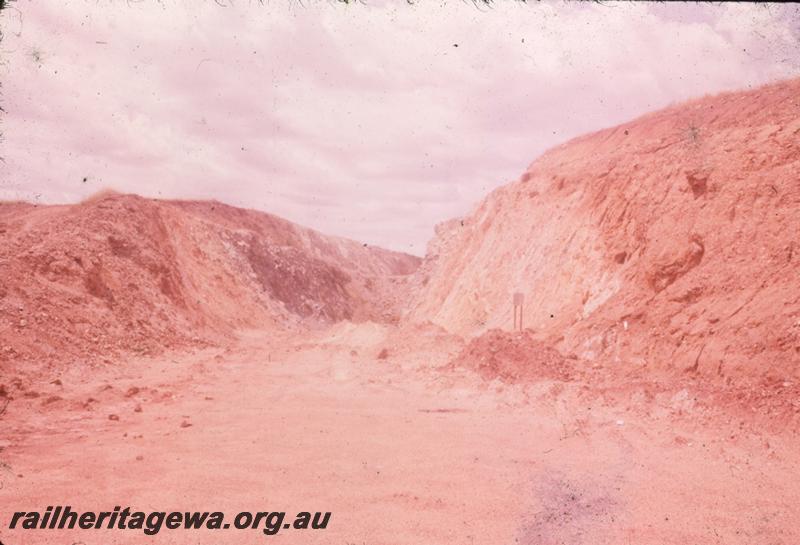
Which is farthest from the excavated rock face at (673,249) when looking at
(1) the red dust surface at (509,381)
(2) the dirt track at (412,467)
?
(2) the dirt track at (412,467)

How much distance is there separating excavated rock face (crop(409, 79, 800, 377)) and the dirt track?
1881 millimetres

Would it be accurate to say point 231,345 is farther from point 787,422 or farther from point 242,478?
point 787,422

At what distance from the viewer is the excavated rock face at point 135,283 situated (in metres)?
13.8

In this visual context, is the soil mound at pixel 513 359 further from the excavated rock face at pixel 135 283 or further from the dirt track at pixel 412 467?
the excavated rock face at pixel 135 283

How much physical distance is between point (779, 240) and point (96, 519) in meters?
10.8

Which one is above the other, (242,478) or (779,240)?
(779,240)

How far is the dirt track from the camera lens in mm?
4938

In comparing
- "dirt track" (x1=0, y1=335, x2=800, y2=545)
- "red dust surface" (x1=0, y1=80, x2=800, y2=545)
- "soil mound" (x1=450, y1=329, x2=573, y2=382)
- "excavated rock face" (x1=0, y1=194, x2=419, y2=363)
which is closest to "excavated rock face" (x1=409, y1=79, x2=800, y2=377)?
"red dust surface" (x1=0, y1=80, x2=800, y2=545)

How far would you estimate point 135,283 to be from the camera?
1967 cm

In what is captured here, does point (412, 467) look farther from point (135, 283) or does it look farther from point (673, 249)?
point (135, 283)

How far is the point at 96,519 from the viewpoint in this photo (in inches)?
189

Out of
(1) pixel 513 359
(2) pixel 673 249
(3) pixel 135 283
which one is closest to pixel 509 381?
(1) pixel 513 359

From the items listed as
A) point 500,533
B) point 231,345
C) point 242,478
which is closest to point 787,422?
point 500,533

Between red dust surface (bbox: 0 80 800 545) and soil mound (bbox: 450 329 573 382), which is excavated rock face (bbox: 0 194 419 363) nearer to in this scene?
red dust surface (bbox: 0 80 800 545)
